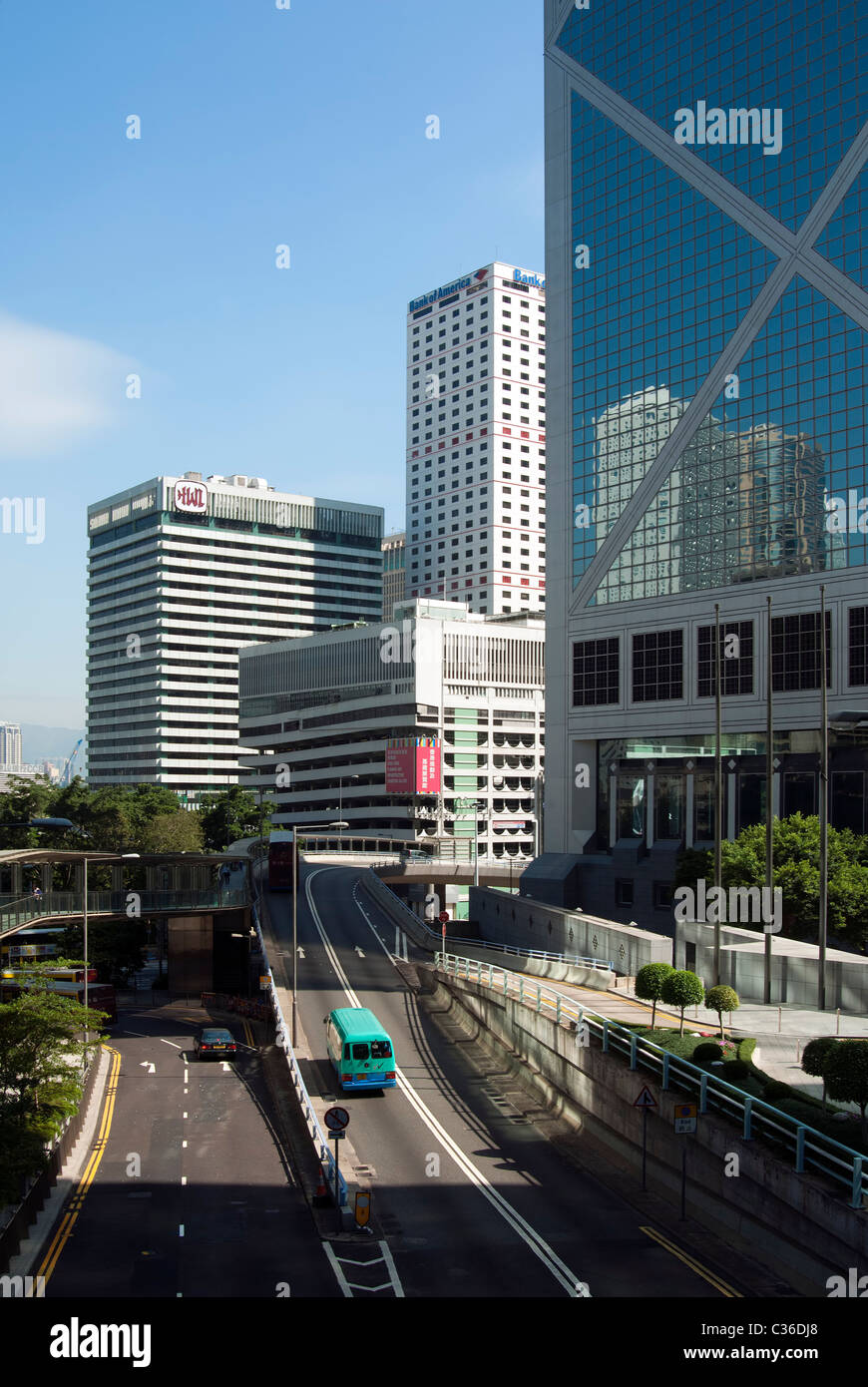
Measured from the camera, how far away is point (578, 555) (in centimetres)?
9431

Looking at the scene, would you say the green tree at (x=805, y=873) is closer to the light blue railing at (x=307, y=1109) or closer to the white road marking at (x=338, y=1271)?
the light blue railing at (x=307, y=1109)

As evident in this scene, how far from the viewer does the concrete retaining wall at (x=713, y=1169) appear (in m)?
23.9

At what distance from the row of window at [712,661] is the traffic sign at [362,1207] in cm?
4792

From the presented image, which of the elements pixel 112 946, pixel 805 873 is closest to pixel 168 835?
pixel 112 946

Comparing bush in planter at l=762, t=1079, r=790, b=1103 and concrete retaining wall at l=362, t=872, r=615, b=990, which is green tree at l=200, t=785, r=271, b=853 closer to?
concrete retaining wall at l=362, t=872, r=615, b=990

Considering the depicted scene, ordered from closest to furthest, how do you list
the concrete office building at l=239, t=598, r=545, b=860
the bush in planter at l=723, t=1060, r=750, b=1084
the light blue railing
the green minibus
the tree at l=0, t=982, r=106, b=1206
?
the tree at l=0, t=982, r=106, b=1206 → the bush in planter at l=723, t=1060, r=750, b=1084 → the light blue railing → the green minibus → the concrete office building at l=239, t=598, r=545, b=860

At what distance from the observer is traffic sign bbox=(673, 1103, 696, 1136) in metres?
28.6

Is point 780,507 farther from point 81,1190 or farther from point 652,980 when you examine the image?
point 81,1190

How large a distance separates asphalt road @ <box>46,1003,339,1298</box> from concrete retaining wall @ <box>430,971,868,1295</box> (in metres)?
9.08

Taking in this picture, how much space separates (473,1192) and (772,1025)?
14.0 m

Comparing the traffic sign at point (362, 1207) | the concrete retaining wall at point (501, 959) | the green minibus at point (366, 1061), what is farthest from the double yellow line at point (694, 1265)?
the concrete retaining wall at point (501, 959)

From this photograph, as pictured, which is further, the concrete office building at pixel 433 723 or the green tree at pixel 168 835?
the concrete office building at pixel 433 723

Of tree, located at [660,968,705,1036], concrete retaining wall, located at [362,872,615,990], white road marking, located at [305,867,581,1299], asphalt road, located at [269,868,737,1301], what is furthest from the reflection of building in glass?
white road marking, located at [305,867,581,1299]

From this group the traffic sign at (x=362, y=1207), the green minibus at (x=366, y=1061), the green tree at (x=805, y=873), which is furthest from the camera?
the green tree at (x=805, y=873)
